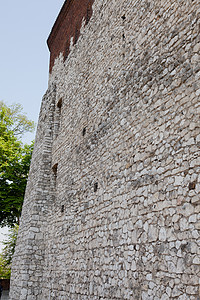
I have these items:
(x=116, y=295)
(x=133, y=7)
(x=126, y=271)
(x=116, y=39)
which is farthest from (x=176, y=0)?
(x=116, y=295)

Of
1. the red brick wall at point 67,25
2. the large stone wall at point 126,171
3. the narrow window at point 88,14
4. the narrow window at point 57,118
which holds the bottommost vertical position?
the large stone wall at point 126,171

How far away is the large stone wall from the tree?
618 centimetres

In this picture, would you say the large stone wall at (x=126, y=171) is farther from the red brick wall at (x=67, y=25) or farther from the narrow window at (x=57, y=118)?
the narrow window at (x=57, y=118)

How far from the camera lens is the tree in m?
16.0

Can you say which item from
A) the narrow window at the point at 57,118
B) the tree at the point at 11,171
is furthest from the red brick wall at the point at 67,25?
the tree at the point at 11,171

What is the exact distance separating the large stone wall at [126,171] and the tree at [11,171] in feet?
20.3

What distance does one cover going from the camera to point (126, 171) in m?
5.62

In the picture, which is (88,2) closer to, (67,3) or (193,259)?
(67,3)

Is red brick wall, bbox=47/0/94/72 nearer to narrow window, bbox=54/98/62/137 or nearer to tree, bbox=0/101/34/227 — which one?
narrow window, bbox=54/98/62/137

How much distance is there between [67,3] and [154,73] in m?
7.92

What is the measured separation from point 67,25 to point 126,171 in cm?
818

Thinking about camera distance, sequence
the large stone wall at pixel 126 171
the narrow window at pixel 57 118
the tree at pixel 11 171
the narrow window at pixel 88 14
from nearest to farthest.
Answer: the large stone wall at pixel 126 171
the narrow window at pixel 88 14
the narrow window at pixel 57 118
the tree at pixel 11 171

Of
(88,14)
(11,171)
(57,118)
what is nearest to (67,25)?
(88,14)

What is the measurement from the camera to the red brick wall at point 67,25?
10123 millimetres
